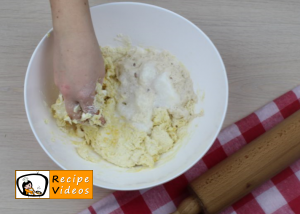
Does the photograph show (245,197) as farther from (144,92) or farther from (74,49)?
(74,49)

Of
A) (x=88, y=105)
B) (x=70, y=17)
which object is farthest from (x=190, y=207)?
(x=70, y=17)

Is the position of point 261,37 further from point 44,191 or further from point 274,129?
point 44,191

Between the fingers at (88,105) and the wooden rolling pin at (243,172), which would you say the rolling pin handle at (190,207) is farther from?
the fingers at (88,105)

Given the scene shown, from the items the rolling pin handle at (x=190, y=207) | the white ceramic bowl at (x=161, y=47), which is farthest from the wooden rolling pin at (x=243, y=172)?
the white ceramic bowl at (x=161, y=47)

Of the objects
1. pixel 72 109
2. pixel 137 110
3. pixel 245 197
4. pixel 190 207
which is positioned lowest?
pixel 245 197

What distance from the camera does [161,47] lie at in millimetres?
1027

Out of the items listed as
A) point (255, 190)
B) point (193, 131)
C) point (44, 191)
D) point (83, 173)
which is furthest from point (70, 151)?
point (255, 190)

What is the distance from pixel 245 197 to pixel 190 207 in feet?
0.71

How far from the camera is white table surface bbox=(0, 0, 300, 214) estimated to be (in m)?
1.00

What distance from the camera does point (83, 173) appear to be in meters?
0.90

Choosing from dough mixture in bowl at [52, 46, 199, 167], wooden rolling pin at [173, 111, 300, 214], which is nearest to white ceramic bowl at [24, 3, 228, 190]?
dough mixture in bowl at [52, 46, 199, 167]

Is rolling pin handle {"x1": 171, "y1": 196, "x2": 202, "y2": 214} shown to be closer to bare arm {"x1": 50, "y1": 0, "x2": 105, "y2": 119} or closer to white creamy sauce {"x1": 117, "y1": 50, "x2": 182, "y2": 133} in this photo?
white creamy sauce {"x1": 117, "y1": 50, "x2": 182, "y2": 133}

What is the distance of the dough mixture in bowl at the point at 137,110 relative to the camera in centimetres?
94

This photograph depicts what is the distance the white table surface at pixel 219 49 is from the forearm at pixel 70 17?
34 centimetres
